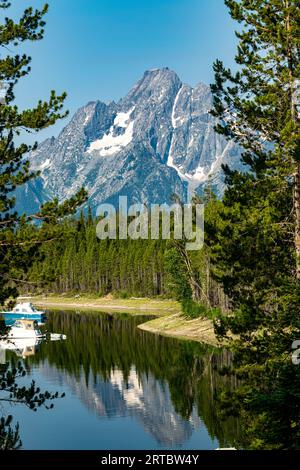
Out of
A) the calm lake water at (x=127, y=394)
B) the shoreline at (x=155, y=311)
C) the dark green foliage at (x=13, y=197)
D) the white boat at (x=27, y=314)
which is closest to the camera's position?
the dark green foliage at (x=13, y=197)

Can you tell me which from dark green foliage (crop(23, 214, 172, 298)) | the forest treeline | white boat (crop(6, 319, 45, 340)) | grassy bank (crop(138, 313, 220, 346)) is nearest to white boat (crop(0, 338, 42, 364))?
white boat (crop(6, 319, 45, 340))

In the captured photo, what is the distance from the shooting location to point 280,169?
25.6 metres

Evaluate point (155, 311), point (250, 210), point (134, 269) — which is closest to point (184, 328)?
point (155, 311)

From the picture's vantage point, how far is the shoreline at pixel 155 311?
83.6 meters

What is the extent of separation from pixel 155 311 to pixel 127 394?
77.0 meters

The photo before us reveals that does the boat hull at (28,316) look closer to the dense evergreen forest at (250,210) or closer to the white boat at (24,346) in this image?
the white boat at (24,346)

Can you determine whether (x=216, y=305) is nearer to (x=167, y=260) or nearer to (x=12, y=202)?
(x=167, y=260)

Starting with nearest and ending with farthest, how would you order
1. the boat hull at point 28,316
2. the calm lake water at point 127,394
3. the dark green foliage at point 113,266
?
Answer: the calm lake water at point 127,394 → the boat hull at point 28,316 → the dark green foliage at point 113,266

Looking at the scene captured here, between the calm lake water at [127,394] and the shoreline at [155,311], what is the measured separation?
403cm

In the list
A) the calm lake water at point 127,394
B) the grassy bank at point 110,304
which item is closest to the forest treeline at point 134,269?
the grassy bank at point 110,304

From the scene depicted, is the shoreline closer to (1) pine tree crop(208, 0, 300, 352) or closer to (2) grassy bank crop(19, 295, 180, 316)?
(2) grassy bank crop(19, 295, 180, 316)

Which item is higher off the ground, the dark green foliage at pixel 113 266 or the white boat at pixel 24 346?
the dark green foliage at pixel 113 266

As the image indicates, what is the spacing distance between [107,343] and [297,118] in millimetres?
61278
